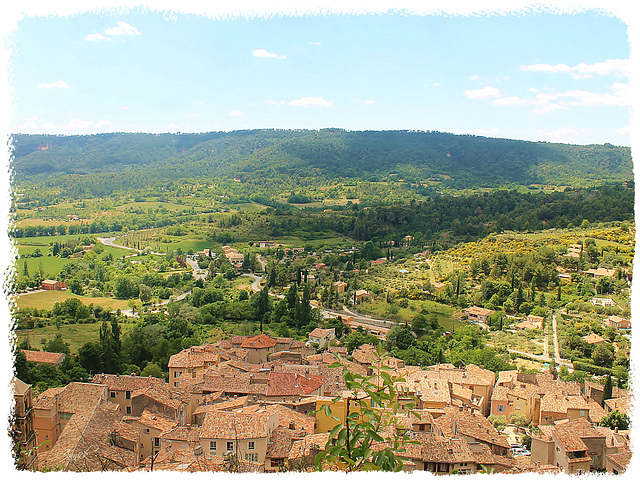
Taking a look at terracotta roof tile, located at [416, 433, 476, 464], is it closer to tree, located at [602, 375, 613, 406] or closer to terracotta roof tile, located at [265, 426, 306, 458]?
terracotta roof tile, located at [265, 426, 306, 458]

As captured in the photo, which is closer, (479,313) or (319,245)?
(479,313)

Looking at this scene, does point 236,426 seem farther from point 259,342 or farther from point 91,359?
point 259,342

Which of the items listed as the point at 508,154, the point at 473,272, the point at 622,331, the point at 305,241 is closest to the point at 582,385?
the point at 622,331

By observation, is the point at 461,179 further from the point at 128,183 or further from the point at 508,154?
the point at 128,183

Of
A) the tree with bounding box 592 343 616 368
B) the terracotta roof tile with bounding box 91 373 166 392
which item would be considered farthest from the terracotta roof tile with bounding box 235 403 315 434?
the tree with bounding box 592 343 616 368

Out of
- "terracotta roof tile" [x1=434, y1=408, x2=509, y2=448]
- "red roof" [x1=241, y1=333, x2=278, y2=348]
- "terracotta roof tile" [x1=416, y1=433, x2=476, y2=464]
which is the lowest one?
"red roof" [x1=241, y1=333, x2=278, y2=348]

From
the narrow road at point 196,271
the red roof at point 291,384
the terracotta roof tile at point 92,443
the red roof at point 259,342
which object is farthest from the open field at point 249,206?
the terracotta roof tile at point 92,443

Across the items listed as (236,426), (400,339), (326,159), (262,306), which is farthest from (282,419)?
(326,159)
